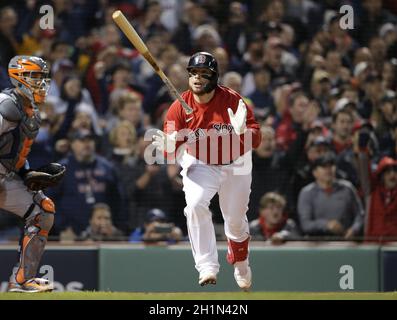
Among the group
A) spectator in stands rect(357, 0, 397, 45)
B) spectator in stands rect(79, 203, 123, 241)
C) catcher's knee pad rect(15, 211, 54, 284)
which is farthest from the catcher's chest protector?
spectator in stands rect(357, 0, 397, 45)

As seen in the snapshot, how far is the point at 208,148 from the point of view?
8406mm

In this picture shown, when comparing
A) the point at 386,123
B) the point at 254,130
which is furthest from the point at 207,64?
the point at 386,123

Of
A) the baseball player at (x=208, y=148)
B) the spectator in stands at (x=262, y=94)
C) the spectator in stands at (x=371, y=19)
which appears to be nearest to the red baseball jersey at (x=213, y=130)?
the baseball player at (x=208, y=148)

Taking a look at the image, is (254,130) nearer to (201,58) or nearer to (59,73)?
(201,58)

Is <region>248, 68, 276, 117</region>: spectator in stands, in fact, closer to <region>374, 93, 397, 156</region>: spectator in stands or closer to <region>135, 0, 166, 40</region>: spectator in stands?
<region>374, 93, 397, 156</region>: spectator in stands

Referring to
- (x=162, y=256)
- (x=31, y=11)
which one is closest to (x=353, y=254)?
(x=162, y=256)

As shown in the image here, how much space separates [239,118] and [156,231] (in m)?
3.06

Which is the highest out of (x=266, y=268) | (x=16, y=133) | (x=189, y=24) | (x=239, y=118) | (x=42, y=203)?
(x=189, y=24)

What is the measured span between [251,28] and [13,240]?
4.20 metres

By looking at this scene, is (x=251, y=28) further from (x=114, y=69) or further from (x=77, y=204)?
(x=77, y=204)

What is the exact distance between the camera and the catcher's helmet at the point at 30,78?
8.38 m

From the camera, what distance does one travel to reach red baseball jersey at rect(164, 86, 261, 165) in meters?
8.33

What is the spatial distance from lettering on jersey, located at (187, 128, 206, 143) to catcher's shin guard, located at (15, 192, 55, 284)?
1191 millimetres

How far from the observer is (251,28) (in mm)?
13383
